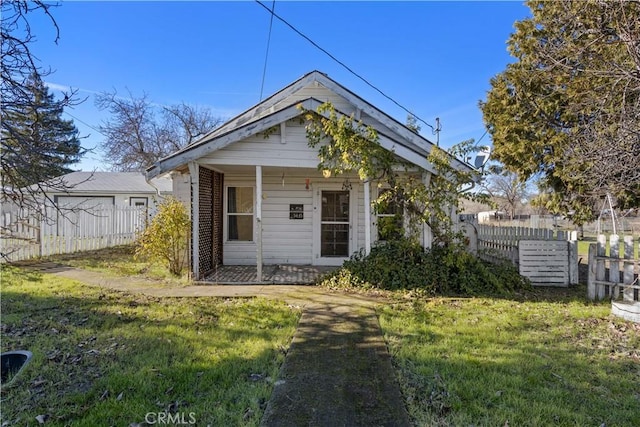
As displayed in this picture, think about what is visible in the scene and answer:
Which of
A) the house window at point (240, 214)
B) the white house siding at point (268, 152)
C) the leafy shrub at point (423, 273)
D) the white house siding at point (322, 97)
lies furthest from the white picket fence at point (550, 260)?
the house window at point (240, 214)

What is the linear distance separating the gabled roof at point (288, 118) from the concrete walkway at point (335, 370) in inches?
114

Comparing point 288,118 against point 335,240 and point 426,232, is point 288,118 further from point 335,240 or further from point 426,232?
point 335,240

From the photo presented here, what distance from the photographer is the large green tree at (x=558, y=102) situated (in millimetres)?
6574

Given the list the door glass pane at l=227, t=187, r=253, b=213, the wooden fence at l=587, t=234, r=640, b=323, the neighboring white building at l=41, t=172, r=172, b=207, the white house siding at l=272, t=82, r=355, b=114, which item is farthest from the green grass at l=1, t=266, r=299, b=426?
the neighboring white building at l=41, t=172, r=172, b=207

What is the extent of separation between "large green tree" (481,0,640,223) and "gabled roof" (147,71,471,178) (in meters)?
2.74

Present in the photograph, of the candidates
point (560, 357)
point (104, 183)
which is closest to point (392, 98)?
point (560, 357)

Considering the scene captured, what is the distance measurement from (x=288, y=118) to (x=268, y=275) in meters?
3.83

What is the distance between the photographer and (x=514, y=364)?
373 centimetres

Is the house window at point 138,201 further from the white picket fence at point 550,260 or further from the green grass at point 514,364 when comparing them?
the white picket fence at point 550,260

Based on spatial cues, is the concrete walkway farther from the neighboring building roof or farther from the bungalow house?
the neighboring building roof

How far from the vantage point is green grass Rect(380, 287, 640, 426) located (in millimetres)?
2844

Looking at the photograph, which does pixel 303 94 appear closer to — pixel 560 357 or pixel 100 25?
pixel 100 25

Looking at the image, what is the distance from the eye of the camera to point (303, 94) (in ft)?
33.0

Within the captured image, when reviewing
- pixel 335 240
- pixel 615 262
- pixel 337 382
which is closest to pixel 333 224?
pixel 335 240
